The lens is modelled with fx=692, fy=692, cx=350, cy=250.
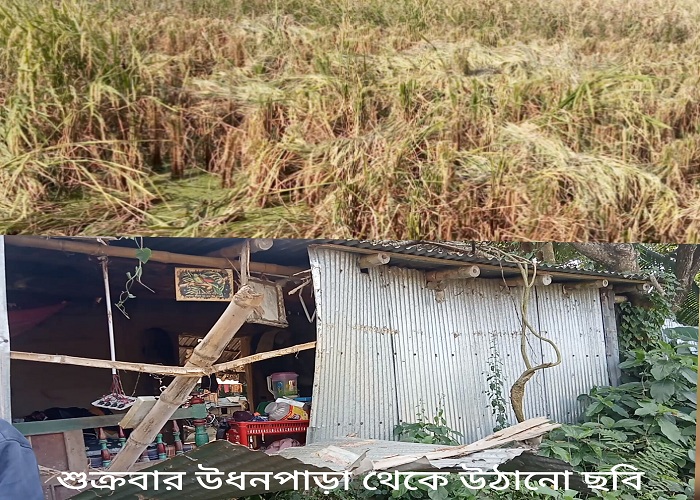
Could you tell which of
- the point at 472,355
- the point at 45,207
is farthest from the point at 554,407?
the point at 45,207

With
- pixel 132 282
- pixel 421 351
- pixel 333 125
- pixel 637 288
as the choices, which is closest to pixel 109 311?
pixel 132 282

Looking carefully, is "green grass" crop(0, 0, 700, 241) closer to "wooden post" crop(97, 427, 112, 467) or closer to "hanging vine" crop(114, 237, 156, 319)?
"hanging vine" crop(114, 237, 156, 319)

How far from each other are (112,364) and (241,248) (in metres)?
0.71

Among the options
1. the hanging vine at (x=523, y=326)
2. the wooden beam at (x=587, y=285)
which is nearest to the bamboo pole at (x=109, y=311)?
the hanging vine at (x=523, y=326)

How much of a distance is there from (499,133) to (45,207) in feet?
8.20

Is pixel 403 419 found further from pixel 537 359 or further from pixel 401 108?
pixel 401 108

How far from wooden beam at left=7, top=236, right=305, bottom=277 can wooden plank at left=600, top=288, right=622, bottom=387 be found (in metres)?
1.43

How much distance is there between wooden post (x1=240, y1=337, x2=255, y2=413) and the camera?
2.91 m

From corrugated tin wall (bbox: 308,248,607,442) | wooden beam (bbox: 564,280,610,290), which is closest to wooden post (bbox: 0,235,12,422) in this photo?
corrugated tin wall (bbox: 308,248,607,442)

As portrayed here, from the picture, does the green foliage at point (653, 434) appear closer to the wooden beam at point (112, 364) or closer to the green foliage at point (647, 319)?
the green foliage at point (647, 319)

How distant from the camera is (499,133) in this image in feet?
12.9

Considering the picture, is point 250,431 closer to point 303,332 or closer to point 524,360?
point 303,332

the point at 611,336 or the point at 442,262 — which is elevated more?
the point at 442,262

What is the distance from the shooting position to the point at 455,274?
123 inches
